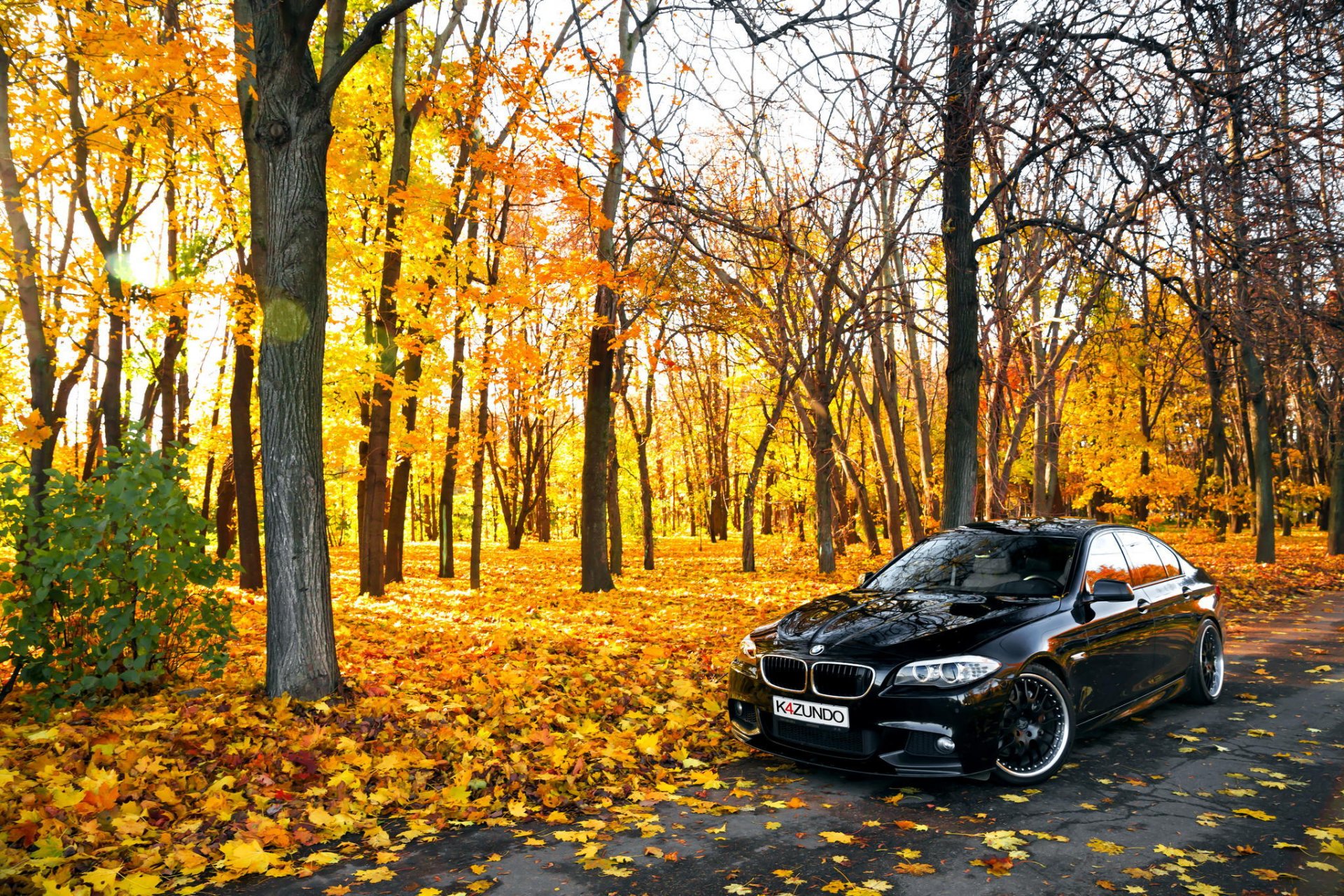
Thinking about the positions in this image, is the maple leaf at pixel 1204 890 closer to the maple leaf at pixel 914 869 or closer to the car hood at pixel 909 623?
the maple leaf at pixel 914 869

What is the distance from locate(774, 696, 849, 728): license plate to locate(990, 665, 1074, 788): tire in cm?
92

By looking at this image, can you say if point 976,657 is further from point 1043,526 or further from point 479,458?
point 479,458

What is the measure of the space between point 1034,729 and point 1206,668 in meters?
3.03

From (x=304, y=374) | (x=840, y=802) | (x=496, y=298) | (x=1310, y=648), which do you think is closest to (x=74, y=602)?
(x=304, y=374)

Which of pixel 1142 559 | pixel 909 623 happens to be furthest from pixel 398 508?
pixel 1142 559

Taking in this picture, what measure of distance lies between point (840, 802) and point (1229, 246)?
6.79m

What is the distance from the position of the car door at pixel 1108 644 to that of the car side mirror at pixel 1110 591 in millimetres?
89

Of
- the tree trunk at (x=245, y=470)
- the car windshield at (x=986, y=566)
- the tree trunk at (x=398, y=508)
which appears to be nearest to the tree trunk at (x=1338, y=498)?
the car windshield at (x=986, y=566)

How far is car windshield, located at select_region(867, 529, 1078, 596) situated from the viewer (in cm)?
565

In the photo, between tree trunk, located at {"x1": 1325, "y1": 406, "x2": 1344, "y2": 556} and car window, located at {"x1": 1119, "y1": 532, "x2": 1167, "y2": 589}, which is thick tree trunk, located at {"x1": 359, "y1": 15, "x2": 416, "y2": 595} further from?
tree trunk, located at {"x1": 1325, "y1": 406, "x2": 1344, "y2": 556}

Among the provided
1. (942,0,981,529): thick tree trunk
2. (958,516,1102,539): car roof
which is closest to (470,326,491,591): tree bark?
(942,0,981,529): thick tree trunk

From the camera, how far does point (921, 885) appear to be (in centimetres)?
354

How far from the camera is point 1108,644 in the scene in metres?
5.55

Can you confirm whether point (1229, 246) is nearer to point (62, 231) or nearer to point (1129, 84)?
point (1129, 84)
